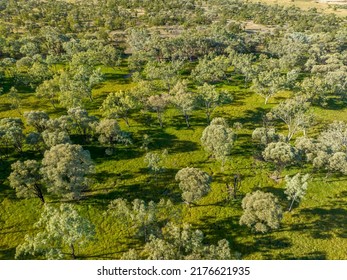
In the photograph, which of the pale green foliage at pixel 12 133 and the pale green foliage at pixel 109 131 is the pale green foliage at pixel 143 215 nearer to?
the pale green foliage at pixel 109 131

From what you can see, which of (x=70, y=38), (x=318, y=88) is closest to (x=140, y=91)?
(x=318, y=88)

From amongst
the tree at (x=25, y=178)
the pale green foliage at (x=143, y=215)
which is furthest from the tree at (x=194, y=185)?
the tree at (x=25, y=178)

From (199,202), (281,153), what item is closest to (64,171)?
(199,202)

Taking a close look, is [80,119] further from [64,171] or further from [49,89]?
[49,89]

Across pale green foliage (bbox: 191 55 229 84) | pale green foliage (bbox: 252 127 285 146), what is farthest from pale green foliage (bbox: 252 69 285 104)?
pale green foliage (bbox: 252 127 285 146)

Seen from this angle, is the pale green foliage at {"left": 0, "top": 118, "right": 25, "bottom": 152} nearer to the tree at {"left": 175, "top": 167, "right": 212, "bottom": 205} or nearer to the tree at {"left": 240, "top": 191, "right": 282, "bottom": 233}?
the tree at {"left": 175, "top": 167, "right": 212, "bottom": 205}
